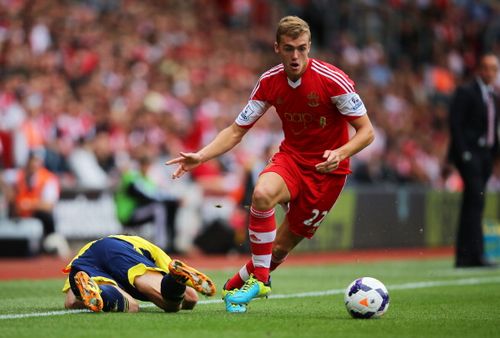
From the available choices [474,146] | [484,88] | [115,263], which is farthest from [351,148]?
[484,88]

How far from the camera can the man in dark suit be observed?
1428cm

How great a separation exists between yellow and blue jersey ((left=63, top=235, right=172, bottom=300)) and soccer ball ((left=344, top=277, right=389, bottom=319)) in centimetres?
155

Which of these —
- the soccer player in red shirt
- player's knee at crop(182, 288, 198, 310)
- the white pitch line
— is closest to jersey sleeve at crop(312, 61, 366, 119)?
the soccer player in red shirt

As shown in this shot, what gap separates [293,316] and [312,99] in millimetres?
1782

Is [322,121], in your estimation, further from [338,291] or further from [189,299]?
[338,291]

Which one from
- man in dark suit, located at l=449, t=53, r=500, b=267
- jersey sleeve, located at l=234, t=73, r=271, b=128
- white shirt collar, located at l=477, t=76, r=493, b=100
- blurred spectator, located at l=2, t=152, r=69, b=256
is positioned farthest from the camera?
blurred spectator, located at l=2, t=152, r=69, b=256

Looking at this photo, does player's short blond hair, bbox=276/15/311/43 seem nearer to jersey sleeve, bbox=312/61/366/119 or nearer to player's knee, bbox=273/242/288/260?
jersey sleeve, bbox=312/61/366/119

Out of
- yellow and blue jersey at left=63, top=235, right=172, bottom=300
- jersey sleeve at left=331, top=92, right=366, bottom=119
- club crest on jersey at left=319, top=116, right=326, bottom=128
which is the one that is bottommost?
yellow and blue jersey at left=63, top=235, right=172, bottom=300

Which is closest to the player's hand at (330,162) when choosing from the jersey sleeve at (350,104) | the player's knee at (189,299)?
the jersey sleeve at (350,104)

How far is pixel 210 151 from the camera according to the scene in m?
9.12

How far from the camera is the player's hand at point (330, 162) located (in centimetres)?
830

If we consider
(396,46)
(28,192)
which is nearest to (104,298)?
(28,192)

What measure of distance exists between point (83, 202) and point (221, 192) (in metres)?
3.18

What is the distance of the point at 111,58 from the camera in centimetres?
2102
